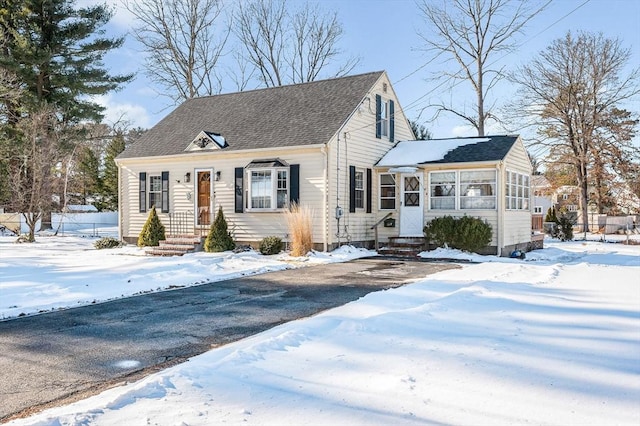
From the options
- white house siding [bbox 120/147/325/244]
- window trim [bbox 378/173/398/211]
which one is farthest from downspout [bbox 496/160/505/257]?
white house siding [bbox 120/147/325/244]

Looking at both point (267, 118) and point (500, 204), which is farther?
point (267, 118)

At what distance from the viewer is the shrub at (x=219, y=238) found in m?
14.7

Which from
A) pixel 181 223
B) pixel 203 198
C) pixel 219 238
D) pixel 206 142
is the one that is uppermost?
pixel 206 142

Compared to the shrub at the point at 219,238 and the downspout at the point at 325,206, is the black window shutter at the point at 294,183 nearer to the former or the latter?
the downspout at the point at 325,206

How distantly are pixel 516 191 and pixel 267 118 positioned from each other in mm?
8713

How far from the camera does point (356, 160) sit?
15.5 m

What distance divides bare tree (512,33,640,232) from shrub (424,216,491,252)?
53.4 ft

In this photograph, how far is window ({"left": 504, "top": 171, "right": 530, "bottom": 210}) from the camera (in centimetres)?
1491

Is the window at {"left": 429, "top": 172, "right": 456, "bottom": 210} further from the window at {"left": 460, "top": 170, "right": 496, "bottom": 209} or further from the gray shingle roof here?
the gray shingle roof

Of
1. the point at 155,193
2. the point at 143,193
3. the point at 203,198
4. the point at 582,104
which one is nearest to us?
the point at 203,198

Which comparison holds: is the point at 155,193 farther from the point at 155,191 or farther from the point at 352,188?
the point at 352,188

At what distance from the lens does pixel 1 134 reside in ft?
78.0

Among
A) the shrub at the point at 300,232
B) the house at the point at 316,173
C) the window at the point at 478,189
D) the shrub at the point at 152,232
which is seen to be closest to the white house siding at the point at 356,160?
the house at the point at 316,173

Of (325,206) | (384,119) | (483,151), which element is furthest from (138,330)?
(384,119)
